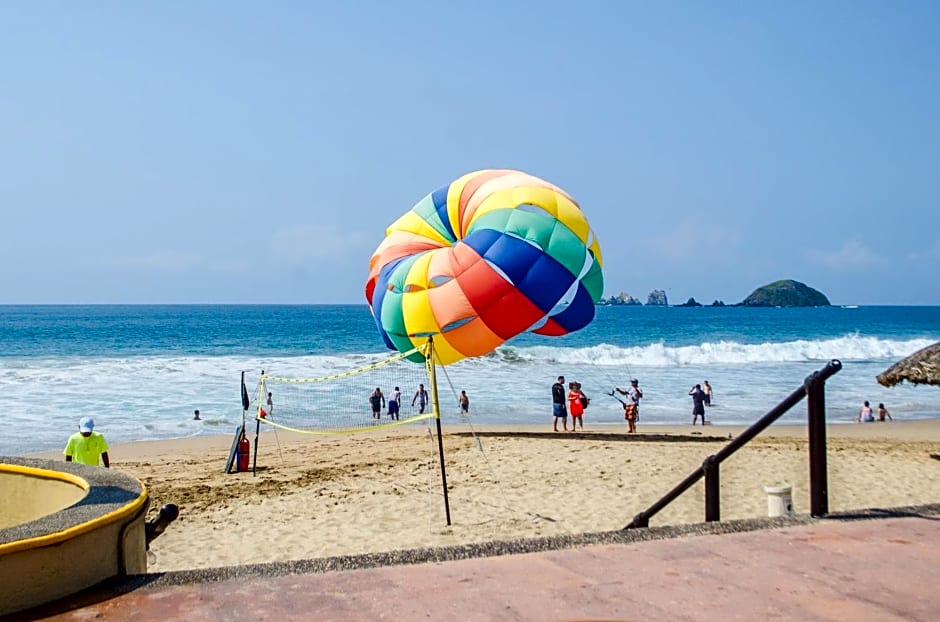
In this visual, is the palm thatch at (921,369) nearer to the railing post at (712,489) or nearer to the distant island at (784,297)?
the railing post at (712,489)

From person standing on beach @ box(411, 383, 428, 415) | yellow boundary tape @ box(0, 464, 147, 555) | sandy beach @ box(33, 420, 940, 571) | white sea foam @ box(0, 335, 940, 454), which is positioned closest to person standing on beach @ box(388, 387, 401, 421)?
person standing on beach @ box(411, 383, 428, 415)

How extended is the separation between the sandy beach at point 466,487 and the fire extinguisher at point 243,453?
0.32 metres

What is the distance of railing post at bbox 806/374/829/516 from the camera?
13.9 feet

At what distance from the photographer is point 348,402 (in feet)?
71.4

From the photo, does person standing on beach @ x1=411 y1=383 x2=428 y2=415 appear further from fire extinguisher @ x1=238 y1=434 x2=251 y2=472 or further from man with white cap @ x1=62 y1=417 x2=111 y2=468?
man with white cap @ x1=62 y1=417 x2=111 y2=468

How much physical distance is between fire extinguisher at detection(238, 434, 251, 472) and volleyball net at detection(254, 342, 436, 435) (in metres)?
0.47

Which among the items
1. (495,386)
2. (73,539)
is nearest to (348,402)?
(495,386)

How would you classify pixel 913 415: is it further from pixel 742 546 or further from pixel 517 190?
pixel 742 546

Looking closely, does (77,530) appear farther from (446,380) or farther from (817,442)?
(446,380)

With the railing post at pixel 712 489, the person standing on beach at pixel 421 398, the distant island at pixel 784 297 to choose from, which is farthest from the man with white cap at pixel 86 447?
the distant island at pixel 784 297

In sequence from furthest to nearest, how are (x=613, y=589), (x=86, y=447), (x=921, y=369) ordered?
1. (x=921, y=369)
2. (x=86, y=447)
3. (x=613, y=589)

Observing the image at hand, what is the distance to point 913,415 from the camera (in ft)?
67.2

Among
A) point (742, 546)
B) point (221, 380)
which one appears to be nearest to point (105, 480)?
point (742, 546)

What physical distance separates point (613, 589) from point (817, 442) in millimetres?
1580
